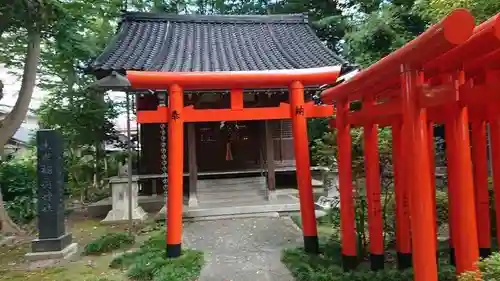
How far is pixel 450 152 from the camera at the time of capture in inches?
155

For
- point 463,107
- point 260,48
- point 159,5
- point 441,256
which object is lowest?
point 441,256

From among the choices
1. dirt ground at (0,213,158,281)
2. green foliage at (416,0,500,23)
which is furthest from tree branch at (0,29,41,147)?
green foliage at (416,0,500,23)

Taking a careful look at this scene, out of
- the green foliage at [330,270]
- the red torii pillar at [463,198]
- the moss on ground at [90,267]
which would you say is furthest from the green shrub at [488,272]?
the moss on ground at [90,267]

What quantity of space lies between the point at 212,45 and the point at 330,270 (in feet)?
30.5

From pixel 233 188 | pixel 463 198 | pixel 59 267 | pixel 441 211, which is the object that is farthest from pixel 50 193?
pixel 441 211

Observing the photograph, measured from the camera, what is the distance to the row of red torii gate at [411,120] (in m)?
3.30

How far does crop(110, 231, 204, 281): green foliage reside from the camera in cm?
562

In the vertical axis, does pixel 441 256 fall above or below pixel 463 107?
below

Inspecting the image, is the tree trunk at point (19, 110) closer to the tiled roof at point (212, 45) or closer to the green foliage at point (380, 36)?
the tiled roof at point (212, 45)

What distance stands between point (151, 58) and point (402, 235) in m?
8.45

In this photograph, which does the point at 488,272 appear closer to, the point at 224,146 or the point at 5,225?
the point at 5,225

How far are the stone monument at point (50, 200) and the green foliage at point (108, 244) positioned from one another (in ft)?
1.47

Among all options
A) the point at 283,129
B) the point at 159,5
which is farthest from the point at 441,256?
the point at 159,5

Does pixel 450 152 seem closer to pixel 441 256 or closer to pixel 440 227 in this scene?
pixel 441 256
